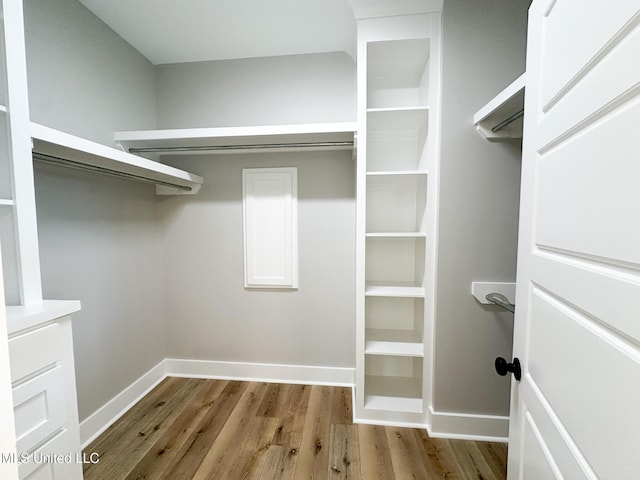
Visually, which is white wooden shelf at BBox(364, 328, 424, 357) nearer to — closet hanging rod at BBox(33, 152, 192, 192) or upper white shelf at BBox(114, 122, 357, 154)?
upper white shelf at BBox(114, 122, 357, 154)

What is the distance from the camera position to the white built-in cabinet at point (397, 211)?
1.62 m

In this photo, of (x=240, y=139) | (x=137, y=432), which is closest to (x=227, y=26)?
(x=240, y=139)

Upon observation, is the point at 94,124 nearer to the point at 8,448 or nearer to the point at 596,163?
the point at 8,448

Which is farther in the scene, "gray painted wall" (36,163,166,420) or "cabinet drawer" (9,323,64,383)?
"gray painted wall" (36,163,166,420)

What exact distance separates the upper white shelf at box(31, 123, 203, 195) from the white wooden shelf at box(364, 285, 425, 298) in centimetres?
158

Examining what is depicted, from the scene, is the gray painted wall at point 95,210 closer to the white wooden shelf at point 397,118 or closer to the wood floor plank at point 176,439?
the wood floor plank at point 176,439

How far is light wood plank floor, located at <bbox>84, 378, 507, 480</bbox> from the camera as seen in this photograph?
4.74 ft

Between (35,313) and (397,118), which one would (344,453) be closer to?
(35,313)

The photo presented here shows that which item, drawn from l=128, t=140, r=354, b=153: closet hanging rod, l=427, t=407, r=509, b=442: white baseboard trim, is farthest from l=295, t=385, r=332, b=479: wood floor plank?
l=128, t=140, r=354, b=153: closet hanging rod

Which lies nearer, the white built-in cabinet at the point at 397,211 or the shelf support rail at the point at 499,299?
the shelf support rail at the point at 499,299

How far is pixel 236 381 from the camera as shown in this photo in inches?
90.6

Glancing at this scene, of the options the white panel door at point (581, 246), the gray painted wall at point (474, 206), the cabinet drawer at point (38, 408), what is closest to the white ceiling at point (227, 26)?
the gray painted wall at point (474, 206)

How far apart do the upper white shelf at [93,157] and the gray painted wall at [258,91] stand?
66 centimetres

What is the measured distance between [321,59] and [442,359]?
237cm
